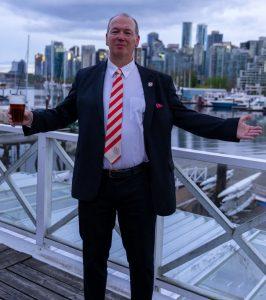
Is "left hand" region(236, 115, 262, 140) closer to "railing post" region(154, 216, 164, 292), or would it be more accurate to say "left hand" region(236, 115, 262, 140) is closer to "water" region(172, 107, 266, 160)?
"railing post" region(154, 216, 164, 292)

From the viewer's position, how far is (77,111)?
2.37 meters

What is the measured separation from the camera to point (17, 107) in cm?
227

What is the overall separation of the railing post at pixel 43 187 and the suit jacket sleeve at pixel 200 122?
1.42 metres

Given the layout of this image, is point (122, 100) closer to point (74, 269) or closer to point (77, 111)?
point (77, 111)

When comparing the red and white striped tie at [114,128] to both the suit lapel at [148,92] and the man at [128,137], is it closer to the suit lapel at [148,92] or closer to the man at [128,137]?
the man at [128,137]

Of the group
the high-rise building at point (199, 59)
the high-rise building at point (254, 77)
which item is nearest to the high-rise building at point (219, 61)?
the high-rise building at point (199, 59)

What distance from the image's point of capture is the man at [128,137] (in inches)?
84.3

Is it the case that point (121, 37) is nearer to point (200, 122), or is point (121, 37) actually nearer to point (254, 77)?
point (200, 122)

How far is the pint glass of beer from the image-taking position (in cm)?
227

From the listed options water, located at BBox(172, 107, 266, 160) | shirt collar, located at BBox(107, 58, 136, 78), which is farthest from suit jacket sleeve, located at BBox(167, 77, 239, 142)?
water, located at BBox(172, 107, 266, 160)

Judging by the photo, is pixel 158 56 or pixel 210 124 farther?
pixel 158 56

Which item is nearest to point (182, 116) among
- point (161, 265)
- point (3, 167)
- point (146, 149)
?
point (146, 149)

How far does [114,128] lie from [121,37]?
0.49 metres

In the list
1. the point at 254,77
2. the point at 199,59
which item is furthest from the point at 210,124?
the point at 199,59
